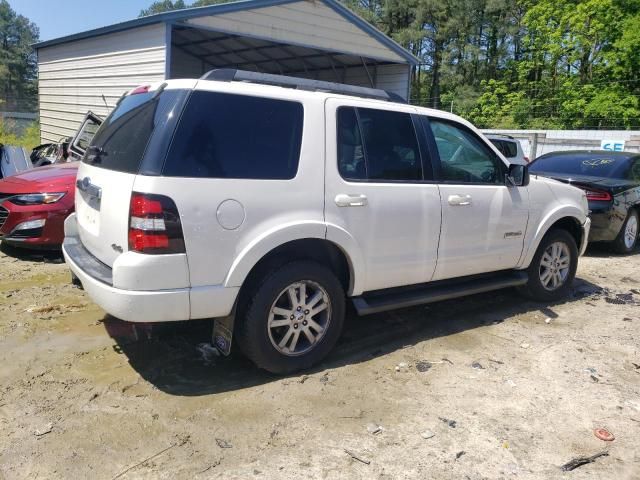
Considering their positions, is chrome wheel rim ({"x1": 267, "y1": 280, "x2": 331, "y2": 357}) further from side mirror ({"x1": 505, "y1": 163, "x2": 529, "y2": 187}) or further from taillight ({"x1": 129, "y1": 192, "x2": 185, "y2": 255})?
side mirror ({"x1": 505, "y1": 163, "x2": 529, "y2": 187})

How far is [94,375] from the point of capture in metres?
3.66

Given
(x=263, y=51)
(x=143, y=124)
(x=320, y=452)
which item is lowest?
(x=320, y=452)

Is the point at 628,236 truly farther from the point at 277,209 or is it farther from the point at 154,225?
the point at 154,225

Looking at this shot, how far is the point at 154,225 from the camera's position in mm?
3055

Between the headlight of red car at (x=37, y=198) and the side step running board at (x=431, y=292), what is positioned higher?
the headlight of red car at (x=37, y=198)

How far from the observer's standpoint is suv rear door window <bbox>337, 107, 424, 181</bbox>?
3848 millimetres

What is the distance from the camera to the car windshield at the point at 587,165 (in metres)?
8.59

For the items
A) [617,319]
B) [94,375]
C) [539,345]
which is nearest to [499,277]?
[539,345]


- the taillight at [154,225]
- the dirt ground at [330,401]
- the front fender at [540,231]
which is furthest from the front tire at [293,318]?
the front fender at [540,231]

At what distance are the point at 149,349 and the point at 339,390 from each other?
1.52 m

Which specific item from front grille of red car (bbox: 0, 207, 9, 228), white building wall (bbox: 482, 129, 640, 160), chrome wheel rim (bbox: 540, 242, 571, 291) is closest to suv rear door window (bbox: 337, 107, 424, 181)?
chrome wheel rim (bbox: 540, 242, 571, 291)

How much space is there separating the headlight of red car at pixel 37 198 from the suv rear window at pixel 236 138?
3732mm

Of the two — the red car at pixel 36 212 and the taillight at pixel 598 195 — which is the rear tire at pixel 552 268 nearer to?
the taillight at pixel 598 195

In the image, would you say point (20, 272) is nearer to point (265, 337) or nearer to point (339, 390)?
point (265, 337)
